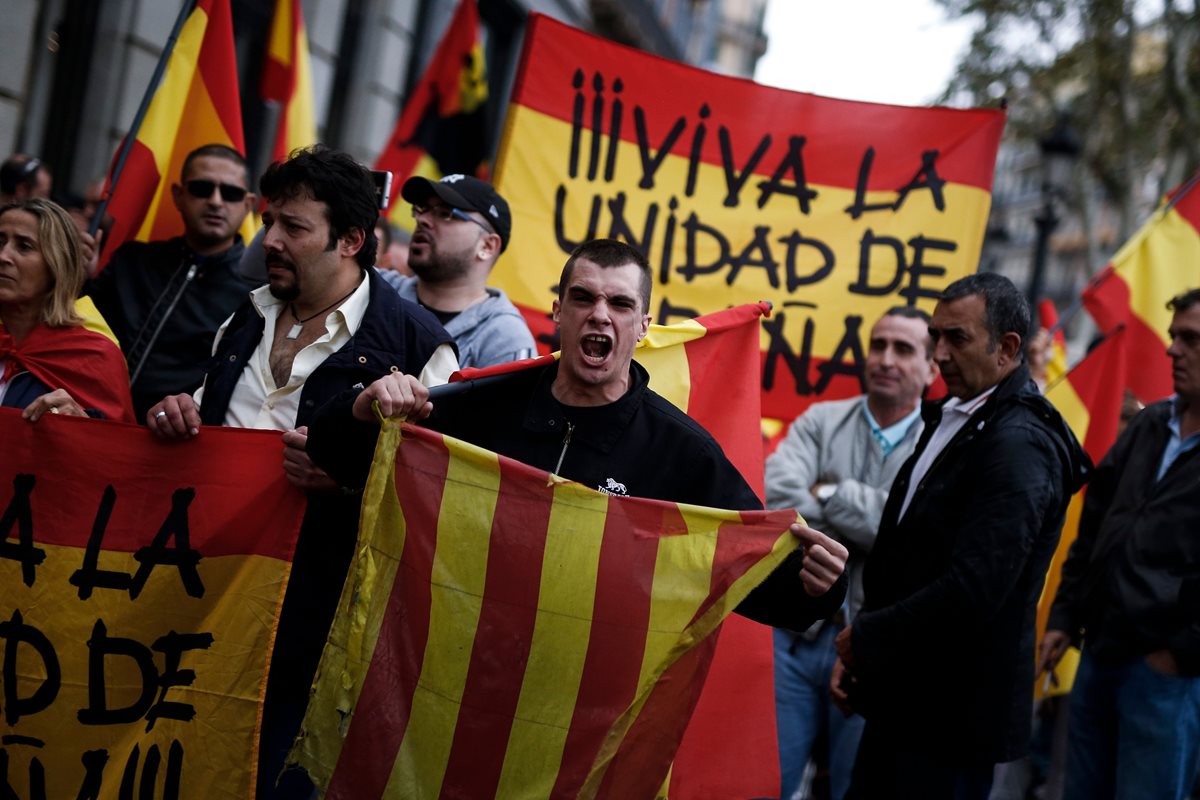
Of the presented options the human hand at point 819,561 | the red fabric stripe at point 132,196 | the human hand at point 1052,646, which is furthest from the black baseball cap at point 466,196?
the human hand at point 1052,646

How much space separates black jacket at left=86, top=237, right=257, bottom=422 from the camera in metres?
4.30

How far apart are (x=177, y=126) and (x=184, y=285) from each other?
2.66ft

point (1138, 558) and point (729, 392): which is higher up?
point (729, 392)

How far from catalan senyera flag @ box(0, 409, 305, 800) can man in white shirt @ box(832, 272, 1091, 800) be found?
1639 mm

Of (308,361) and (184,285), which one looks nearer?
(308,361)

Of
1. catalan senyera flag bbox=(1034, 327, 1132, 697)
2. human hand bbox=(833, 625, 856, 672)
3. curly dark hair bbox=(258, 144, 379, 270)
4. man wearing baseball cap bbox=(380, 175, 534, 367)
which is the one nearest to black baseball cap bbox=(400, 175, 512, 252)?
man wearing baseball cap bbox=(380, 175, 534, 367)

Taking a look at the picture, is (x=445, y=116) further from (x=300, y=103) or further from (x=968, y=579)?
(x=968, y=579)

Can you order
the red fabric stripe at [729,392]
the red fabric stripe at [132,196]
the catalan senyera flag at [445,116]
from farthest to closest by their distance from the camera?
the catalan senyera flag at [445,116] < the red fabric stripe at [132,196] < the red fabric stripe at [729,392]

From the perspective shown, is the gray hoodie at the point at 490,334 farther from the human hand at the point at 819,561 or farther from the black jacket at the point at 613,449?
the human hand at the point at 819,561

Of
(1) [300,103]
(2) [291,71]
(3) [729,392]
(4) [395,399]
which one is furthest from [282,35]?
(4) [395,399]

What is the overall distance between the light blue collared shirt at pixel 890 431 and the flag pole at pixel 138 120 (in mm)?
2853

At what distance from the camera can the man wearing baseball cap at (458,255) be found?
4184 mm

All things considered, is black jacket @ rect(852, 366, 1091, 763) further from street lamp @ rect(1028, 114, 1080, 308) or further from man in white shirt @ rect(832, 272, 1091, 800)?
street lamp @ rect(1028, 114, 1080, 308)

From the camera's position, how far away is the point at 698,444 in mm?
2979
